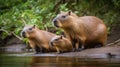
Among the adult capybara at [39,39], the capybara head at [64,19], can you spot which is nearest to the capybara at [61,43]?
the capybara head at [64,19]

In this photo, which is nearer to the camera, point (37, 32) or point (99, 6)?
point (37, 32)

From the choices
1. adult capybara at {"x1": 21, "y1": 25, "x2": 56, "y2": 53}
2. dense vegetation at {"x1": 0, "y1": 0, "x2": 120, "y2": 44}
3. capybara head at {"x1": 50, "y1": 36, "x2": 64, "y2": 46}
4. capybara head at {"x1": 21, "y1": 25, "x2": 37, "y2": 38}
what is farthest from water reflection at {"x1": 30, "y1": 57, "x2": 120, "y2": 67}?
dense vegetation at {"x1": 0, "y1": 0, "x2": 120, "y2": 44}

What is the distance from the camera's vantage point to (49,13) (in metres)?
14.5

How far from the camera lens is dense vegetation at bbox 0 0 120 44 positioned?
13.2m

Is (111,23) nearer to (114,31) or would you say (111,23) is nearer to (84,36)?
(114,31)

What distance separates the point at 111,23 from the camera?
12953 mm

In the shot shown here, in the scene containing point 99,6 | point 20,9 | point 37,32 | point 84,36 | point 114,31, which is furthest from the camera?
point 20,9

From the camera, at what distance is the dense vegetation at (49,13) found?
13156 millimetres

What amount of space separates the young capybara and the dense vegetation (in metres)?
1.84

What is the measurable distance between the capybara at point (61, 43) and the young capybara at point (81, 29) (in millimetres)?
151

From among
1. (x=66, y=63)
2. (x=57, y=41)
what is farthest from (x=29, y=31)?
(x=66, y=63)

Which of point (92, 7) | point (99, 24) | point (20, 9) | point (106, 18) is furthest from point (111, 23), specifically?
point (20, 9)

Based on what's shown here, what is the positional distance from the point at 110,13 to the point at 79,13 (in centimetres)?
114

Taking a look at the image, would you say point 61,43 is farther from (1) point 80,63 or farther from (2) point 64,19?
(1) point 80,63
